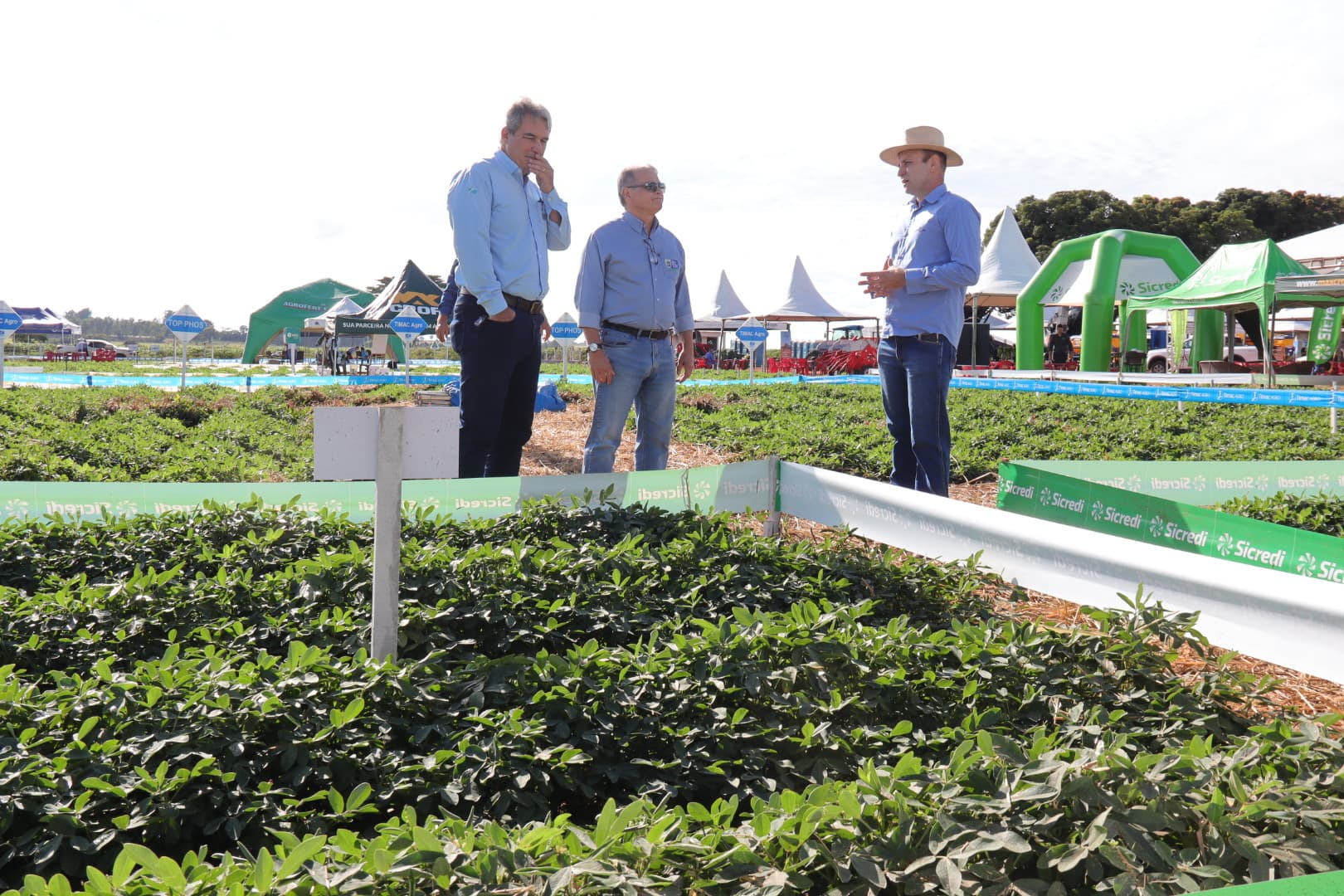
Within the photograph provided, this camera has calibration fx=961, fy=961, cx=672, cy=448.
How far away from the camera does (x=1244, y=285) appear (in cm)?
1850

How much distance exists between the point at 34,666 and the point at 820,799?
2.43 metres

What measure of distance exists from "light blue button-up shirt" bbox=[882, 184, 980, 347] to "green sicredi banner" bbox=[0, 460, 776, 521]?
117 centimetres

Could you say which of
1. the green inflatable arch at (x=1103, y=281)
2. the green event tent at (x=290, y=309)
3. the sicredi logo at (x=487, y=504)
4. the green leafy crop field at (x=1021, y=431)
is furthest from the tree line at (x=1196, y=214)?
the sicredi logo at (x=487, y=504)

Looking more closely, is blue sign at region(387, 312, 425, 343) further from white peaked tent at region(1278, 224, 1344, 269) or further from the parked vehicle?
the parked vehicle

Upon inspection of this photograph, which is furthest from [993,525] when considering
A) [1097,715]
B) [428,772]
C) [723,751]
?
[428,772]

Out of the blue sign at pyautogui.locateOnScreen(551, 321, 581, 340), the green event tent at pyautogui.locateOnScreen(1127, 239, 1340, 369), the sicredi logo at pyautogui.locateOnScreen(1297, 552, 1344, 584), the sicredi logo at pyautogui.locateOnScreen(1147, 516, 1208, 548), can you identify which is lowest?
the sicredi logo at pyautogui.locateOnScreen(1297, 552, 1344, 584)

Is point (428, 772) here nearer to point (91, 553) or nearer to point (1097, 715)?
point (1097, 715)

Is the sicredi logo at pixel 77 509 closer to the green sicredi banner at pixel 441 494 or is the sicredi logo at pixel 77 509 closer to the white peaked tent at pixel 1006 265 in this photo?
the green sicredi banner at pixel 441 494

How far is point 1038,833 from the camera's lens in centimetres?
176

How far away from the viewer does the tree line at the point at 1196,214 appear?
46281 millimetres

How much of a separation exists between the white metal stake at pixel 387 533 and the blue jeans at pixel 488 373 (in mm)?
2017

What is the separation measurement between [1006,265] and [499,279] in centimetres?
2817

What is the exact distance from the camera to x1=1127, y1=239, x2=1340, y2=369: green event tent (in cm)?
1816

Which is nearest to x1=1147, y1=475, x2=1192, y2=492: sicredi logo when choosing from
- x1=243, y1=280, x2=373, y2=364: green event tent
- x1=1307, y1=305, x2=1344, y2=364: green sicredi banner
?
x1=1307, y1=305, x2=1344, y2=364: green sicredi banner
